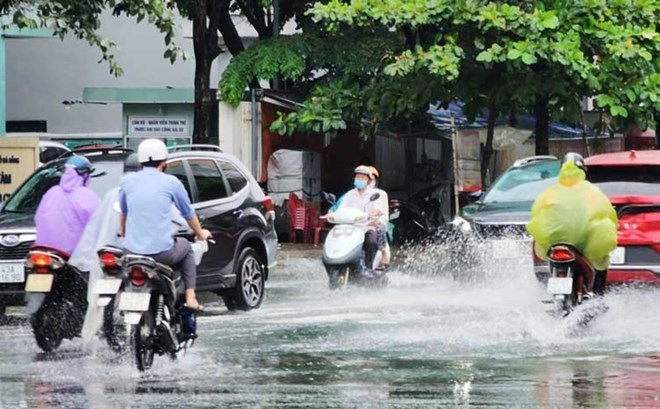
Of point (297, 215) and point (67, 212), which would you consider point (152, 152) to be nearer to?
point (67, 212)

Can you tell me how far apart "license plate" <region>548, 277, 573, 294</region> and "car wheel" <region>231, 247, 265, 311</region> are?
4.38 meters

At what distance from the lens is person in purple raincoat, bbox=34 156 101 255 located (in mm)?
12820

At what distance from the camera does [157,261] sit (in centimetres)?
1145

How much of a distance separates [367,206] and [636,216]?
5.50 metres

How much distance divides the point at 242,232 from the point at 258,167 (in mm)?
11843

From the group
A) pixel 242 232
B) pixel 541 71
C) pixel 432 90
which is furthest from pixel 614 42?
pixel 242 232

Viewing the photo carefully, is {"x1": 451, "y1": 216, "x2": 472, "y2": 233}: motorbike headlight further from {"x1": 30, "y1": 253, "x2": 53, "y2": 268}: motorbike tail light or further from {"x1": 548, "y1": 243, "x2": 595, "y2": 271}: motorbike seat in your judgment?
{"x1": 30, "y1": 253, "x2": 53, "y2": 268}: motorbike tail light

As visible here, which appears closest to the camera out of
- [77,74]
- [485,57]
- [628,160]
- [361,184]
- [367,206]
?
[628,160]

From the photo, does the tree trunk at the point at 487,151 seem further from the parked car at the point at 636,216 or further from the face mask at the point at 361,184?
the parked car at the point at 636,216

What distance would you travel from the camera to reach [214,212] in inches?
633

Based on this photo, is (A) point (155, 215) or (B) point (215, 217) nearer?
(A) point (155, 215)

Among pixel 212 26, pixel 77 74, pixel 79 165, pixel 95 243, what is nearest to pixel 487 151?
pixel 212 26

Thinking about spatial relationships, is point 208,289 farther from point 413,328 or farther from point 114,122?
point 114,122

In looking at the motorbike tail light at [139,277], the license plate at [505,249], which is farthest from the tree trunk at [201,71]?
the motorbike tail light at [139,277]
